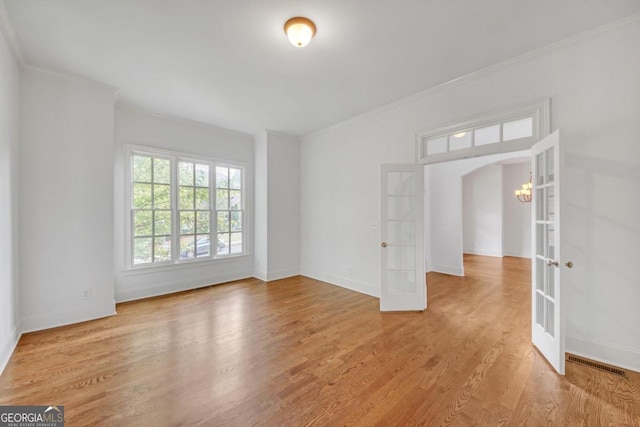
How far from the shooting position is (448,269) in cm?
577

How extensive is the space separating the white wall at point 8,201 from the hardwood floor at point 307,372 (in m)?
0.30

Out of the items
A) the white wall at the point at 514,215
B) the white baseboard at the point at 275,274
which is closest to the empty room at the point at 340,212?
the white baseboard at the point at 275,274

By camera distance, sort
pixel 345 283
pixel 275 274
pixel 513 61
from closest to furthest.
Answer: pixel 513 61 < pixel 345 283 < pixel 275 274

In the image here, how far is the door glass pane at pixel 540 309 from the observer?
252 cm

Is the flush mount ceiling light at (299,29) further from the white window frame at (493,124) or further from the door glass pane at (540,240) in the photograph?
the door glass pane at (540,240)

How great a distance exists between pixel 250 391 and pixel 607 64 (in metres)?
4.19

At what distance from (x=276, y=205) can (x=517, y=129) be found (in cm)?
403

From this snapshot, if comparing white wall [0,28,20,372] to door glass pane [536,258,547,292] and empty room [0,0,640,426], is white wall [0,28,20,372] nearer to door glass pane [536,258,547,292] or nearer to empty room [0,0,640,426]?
empty room [0,0,640,426]

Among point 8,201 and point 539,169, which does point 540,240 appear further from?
point 8,201

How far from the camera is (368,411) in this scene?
1.76 meters

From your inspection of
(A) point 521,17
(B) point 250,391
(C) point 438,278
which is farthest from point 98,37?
(C) point 438,278

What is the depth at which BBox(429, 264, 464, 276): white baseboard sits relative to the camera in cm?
559

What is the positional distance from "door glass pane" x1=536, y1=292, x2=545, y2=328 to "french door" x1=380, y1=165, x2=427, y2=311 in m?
1.20

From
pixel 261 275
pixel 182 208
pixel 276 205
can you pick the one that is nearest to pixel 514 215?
pixel 276 205
